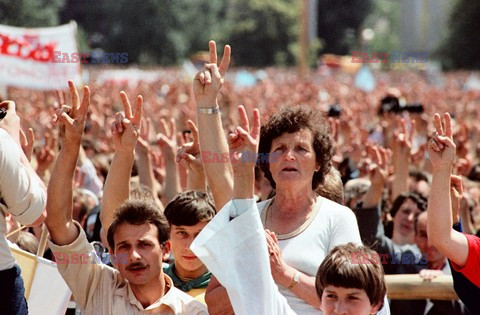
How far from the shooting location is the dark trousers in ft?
12.4

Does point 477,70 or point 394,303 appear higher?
point 394,303

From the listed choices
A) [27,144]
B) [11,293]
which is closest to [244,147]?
[11,293]

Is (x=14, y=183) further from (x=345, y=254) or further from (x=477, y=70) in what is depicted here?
(x=477, y=70)

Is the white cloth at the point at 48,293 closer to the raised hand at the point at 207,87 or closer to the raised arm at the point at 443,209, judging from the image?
the raised hand at the point at 207,87

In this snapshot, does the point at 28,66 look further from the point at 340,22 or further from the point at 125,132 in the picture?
the point at 340,22

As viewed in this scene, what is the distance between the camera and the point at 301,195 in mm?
4383

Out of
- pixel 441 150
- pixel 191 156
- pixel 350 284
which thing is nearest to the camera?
pixel 350 284

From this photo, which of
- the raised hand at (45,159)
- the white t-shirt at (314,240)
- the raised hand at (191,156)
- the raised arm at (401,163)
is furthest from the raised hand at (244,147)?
the raised hand at (45,159)

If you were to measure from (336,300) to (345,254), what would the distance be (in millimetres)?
182

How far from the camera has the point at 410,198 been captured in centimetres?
697

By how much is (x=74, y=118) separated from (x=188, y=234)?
0.76 metres

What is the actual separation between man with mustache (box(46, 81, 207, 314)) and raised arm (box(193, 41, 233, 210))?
296mm

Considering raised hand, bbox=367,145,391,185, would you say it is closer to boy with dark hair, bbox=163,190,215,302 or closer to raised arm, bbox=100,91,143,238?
boy with dark hair, bbox=163,190,215,302

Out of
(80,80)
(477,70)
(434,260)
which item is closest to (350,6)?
(477,70)
